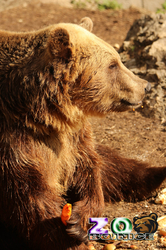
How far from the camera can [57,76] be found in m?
2.89

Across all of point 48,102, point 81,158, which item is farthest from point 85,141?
point 48,102

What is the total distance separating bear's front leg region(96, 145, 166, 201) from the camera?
402 centimetres

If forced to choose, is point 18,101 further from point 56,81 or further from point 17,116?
point 56,81

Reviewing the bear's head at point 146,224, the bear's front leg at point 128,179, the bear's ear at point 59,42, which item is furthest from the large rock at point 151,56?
the bear's ear at point 59,42

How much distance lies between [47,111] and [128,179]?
1.70 meters

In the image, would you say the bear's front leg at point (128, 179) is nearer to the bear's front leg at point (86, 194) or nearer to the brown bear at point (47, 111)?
the bear's front leg at point (86, 194)

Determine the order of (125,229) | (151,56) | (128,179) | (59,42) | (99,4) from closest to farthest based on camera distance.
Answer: (59,42) → (125,229) → (128,179) → (151,56) → (99,4)

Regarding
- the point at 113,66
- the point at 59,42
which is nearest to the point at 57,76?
the point at 59,42

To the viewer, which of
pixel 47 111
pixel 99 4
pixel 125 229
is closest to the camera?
pixel 47 111

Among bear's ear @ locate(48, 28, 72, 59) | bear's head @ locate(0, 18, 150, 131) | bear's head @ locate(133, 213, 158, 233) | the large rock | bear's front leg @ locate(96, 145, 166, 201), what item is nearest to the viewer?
bear's ear @ locate(48, 28, 72, 59)

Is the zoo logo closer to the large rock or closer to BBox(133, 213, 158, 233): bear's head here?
BBox(133, 213, 158, 233): bear's head

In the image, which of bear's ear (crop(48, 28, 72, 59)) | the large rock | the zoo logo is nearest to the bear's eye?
bear's ear (crop(48, 28, 72, 59))

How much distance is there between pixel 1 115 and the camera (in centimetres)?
298

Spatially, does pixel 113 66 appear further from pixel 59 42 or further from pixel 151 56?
pixel 151 56
